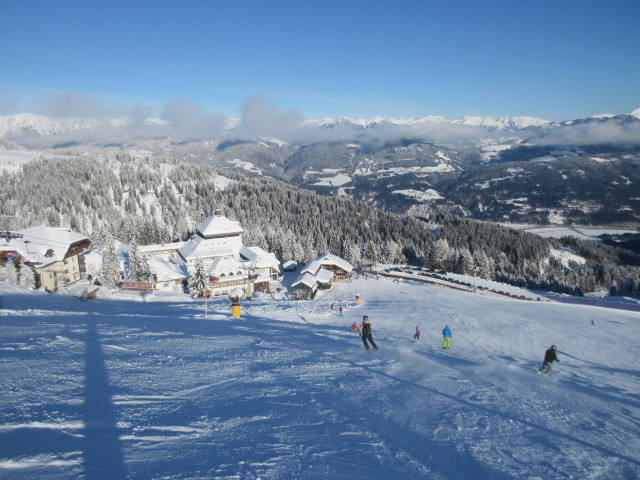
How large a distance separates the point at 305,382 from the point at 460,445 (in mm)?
4618

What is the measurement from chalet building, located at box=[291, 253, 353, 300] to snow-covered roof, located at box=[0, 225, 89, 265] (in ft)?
106

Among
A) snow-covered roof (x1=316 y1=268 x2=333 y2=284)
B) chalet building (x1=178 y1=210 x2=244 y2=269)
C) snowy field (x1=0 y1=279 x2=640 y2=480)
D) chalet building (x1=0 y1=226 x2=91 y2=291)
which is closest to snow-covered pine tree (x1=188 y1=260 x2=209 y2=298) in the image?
chalet building (x1=0 y1=226 x2=91 y2=291)

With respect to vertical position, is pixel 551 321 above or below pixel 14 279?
below

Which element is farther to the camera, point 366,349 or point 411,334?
point 411,334

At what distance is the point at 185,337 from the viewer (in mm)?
15977

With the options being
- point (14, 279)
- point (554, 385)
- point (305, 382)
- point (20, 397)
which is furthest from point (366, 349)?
point (14, 279)

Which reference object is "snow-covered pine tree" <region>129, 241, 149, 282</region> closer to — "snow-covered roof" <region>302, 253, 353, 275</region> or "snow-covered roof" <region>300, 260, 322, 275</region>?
"snow-covered roof" <region>300, 260, 322, 275</region>

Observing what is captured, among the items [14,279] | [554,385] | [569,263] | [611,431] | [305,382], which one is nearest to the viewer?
[611,431]

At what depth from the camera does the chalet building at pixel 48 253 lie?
4481cm

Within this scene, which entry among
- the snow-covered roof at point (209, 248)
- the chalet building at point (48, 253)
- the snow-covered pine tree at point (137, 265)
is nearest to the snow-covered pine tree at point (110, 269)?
the snow-covered pine tree at point (137, 265)

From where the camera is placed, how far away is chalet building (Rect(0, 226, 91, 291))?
44.8m

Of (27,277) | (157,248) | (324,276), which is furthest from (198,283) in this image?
(157,248)

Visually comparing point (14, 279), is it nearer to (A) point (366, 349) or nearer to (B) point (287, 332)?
(B) point (287, 332)

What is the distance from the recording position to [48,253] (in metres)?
47.3
